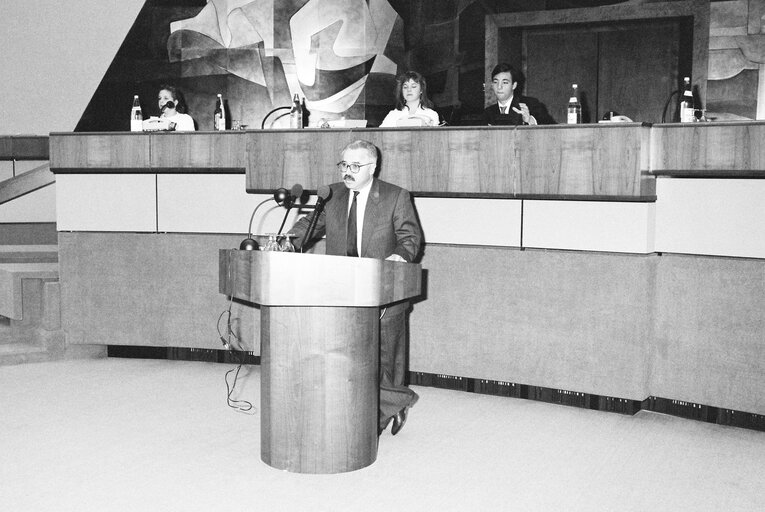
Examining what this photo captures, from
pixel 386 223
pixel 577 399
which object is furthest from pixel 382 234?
pixel 577 399

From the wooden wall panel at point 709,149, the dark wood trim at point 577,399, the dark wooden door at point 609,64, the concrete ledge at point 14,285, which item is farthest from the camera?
the dark wooden door at point 609,64

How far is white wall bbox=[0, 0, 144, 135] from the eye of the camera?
7777mm

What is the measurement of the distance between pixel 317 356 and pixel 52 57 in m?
5.66

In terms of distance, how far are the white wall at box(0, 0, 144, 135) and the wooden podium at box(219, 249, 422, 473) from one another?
5.00 meters

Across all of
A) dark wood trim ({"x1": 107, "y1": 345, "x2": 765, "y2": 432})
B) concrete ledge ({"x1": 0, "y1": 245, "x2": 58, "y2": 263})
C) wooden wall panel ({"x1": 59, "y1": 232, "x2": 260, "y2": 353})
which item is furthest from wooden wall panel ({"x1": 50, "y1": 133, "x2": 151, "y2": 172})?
dark wood trim ({"x1": 107, "y1": 345, "x2": 765, "y2": 432})

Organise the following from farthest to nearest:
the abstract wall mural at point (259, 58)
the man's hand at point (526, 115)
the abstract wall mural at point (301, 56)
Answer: the abstract wall mural at point (259, 58)
the abstract wall mural at point (301, 56)
the man's hand at point (526, 115)

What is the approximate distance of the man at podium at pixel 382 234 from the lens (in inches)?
155

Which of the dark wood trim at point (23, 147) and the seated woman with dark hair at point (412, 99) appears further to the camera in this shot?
the dark wood trim at point (23, 147)

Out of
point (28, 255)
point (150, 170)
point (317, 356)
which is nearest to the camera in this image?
point (317, 356)

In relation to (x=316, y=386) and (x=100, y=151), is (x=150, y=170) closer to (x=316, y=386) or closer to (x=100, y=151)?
(x=100, y=151)

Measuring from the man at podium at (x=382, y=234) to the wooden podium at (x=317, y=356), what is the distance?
0.47m

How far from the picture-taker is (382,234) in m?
3.95

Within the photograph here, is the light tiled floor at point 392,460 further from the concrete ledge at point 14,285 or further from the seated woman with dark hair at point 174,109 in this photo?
the seated woman with dark hair at point 174,109

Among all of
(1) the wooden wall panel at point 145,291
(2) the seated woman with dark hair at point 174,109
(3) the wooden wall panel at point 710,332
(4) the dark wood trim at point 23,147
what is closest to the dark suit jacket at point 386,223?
(3) the wooden wall panel at point 710,332
